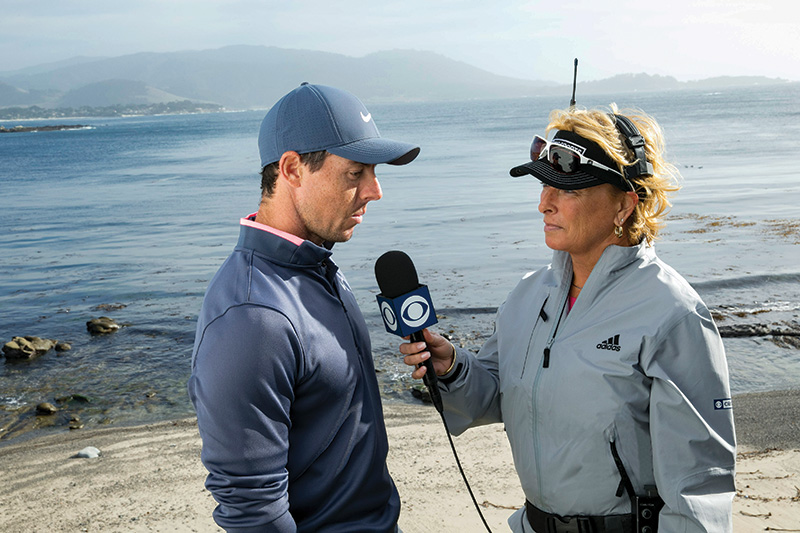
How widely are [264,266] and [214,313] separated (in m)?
0.29

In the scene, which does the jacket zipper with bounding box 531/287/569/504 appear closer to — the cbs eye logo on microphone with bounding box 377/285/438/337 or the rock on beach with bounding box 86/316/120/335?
the cbs eye logo on microphone with bounding box 377/285/438/337

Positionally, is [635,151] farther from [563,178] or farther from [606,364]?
[606,364]

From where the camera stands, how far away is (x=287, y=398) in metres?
2.29

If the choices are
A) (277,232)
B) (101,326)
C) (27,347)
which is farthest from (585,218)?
(101,326)

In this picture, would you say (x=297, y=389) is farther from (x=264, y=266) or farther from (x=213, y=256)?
(x=213, y=256)

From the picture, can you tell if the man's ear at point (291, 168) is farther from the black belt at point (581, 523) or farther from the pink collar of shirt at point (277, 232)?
the black belt at point (581, 523)

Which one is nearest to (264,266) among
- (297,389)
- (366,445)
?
(297,389)

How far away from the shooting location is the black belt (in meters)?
2.79

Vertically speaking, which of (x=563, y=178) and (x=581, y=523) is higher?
(x=563, y=178)

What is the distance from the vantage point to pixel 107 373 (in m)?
11.0

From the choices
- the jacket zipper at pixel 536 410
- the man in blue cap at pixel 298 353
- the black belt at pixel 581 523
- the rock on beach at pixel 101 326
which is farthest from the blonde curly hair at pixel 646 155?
the rock on beach at pixel 101 326

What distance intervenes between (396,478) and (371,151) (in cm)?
451

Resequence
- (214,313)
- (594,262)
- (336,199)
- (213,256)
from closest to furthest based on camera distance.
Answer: (214,313) → (336,199) → (594,262) → (213,256)

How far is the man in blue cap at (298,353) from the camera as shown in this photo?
2.20m
